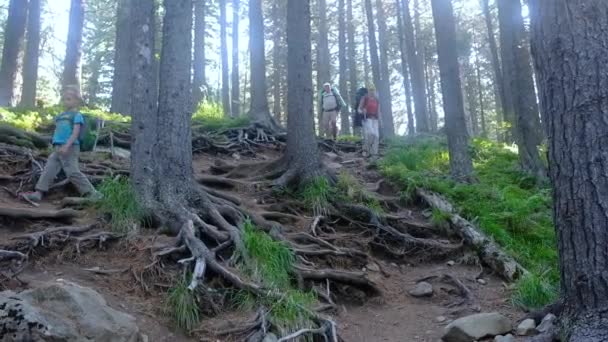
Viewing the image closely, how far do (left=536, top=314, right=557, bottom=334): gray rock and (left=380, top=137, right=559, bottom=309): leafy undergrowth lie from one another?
1138 mm

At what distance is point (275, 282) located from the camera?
587 centimetres

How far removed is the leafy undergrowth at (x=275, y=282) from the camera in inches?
200

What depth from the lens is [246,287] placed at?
550 cm

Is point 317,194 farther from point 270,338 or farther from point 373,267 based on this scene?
point 270,338

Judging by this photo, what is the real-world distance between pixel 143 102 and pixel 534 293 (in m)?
5.32

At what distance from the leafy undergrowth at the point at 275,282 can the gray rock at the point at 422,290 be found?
156cm

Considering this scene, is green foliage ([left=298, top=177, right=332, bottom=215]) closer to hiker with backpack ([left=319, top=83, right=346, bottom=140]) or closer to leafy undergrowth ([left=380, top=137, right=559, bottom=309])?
leafy undergrowth ([left=380, top=137, right=559, bottom=309])

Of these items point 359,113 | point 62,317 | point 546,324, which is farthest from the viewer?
point 359,113

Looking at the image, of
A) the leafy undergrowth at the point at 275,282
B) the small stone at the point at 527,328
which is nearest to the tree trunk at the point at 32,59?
the leafy undergrowth at the point at 275,282

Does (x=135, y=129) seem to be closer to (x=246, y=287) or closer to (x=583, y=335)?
(x=246, y=287)

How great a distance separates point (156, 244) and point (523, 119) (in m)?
8.65

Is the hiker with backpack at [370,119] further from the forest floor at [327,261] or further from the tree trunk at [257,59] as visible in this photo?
the forest floor at [327,261]

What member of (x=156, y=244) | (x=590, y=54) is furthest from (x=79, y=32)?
(x=590, y=54)

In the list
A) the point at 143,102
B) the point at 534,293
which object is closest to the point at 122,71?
the point at 143,102
